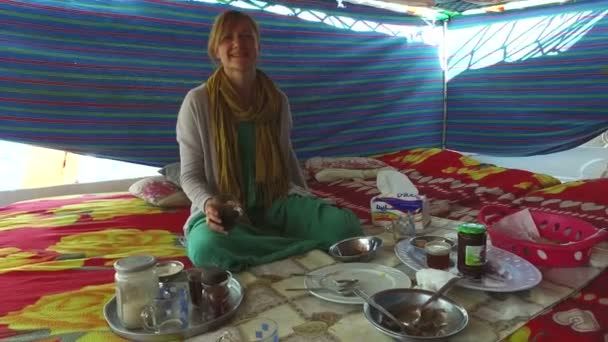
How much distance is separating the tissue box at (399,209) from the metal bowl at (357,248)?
10.3 inches

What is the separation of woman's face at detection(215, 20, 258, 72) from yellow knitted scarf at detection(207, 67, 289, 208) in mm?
61

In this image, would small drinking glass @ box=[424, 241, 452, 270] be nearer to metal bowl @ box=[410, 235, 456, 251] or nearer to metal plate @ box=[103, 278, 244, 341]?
metal bowl @ box=[410, 235, 456, 251]

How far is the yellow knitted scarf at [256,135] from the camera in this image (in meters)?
1.31

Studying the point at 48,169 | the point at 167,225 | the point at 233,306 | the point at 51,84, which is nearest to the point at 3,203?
the point at 48,169

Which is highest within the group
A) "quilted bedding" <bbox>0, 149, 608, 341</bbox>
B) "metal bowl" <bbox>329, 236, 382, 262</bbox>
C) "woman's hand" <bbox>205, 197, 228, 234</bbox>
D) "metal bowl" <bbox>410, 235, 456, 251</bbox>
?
"woman's hand" <bbox>205, 197, 228, 234</bbox>

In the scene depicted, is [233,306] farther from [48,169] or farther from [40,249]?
[48,169]

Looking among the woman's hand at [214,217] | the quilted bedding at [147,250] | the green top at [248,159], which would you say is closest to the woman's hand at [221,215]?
the woman's hand at [214,217]

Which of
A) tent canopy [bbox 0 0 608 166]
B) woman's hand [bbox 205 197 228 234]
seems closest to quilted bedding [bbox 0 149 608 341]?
woman's hand [bbox 205 197 228 234]

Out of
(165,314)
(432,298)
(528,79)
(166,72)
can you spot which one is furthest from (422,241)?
(528,79)

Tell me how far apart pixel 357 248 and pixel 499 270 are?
35 cm

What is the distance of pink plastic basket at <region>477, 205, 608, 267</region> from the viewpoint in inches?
40.6

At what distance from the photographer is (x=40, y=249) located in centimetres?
135

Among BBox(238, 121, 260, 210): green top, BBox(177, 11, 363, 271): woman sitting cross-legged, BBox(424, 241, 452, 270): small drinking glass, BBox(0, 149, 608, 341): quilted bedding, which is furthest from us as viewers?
BBox(238, 121, 260, 210): green top

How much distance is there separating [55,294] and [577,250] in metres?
1.19
